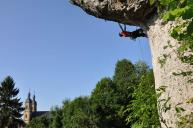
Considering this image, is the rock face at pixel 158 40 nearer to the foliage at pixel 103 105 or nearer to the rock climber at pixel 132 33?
the rock climber at pixel 132 33

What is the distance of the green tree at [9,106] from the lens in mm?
87312

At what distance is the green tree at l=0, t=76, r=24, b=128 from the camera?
87312 mm

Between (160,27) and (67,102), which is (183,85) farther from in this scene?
(67,102)

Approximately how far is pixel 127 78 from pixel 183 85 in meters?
61.7

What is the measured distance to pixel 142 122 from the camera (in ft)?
20.0

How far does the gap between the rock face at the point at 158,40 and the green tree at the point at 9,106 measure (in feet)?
263

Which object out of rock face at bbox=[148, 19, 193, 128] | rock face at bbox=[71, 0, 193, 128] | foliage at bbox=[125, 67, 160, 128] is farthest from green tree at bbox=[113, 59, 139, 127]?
foliage at bbox=[125, 67, 160, 128]

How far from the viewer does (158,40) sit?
8.35 meters

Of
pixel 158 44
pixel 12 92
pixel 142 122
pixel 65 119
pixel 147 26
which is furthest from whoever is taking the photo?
pixel 12 92

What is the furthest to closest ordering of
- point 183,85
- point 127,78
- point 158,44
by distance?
point 127,78 → point 158,44 → point 183,85

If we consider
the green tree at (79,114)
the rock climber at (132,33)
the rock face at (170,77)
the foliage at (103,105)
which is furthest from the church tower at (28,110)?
the rock face at (170,77)

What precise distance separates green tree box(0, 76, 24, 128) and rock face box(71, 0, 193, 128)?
263ft

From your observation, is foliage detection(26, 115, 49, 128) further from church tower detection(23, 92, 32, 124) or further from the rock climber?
church tower detection(23, 92, 32, 124)

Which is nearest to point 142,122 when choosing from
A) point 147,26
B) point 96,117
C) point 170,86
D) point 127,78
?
point 170,86
